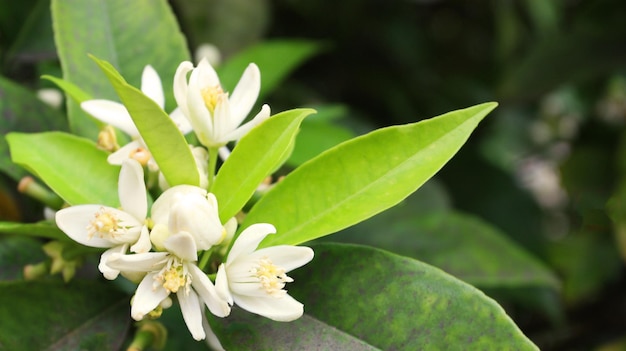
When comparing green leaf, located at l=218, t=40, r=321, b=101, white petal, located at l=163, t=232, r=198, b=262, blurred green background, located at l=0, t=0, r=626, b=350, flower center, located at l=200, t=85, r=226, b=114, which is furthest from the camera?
blurred green background, located at l=0, t=0, r=626, b=350

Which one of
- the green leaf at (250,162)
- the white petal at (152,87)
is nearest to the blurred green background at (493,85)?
the white petal at (152,87)

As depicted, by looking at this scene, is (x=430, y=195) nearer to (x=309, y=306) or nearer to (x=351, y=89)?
(x=351, y=89)

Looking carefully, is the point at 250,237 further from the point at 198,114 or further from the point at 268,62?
the point at 268,62

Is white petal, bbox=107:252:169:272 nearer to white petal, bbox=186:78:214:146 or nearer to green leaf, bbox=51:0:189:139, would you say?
white petal, bbox=186:78:214:146

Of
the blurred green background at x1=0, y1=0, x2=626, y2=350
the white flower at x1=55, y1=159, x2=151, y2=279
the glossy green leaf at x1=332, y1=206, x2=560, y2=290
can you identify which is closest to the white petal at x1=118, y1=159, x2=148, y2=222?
the white flower at x1=55, y1=159, x2=151, y2=279

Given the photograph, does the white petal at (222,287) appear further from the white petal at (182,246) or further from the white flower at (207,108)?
the white flower at (207,108)

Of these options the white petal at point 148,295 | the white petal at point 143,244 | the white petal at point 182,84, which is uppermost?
the white petal at point 182,84

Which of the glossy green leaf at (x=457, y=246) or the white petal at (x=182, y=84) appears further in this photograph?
the glossy green leaf at (x=457, y=246)

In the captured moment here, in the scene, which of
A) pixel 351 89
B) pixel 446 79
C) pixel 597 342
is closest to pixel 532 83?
pixel 446 79
